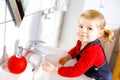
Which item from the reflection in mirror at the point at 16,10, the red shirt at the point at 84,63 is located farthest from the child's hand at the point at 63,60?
the reflection in mirror at the point at 16,10

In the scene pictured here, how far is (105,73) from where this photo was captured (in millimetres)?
921

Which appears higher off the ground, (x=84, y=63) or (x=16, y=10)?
(x=16, y=10)

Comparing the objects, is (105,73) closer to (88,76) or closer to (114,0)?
(88,76)

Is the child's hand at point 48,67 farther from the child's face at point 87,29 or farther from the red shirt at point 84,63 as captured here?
the child's face at point 87,29

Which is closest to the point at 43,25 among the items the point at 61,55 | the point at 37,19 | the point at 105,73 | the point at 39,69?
the point at 37,19

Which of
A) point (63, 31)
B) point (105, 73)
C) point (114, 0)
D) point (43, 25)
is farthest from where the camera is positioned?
point (114, 0)

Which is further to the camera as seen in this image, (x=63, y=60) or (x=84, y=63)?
(x=63, y=60)

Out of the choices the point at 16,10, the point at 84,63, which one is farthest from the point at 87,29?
the point at 16,10

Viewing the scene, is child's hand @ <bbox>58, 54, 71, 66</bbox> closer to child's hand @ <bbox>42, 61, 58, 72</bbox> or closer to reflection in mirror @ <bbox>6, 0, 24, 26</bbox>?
child's hand @ <bbox>42, 61, 58, 72</bbox>

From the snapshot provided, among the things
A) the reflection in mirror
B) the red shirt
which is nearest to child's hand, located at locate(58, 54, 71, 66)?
the red shirt

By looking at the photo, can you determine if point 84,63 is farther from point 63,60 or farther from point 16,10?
point 16,10

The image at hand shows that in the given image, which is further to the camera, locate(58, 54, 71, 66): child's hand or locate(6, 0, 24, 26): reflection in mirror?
locate(58, 54, 71, 66): child's hand

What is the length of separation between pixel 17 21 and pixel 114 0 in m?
1.10

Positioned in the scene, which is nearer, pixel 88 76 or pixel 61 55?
pixel 88 76
